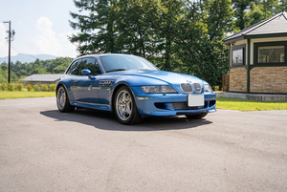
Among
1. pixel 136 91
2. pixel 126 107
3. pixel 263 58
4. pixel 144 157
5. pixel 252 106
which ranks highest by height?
Result: pixel 263 58

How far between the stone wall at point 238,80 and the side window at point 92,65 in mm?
10162

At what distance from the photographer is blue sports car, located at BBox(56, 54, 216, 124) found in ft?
17.8

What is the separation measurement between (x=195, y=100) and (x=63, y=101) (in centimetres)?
408

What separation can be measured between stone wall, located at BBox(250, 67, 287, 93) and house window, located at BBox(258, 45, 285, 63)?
0.42 meters

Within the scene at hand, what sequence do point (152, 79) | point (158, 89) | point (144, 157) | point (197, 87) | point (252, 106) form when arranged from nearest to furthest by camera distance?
point (144, 157), point (158, 89), point (152, 79), point (197, 87), point (252, 106)

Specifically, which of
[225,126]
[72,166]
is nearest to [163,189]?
[72,166]

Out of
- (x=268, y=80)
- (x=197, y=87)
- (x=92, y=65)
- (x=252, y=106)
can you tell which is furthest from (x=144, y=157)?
(x=268, y=80)

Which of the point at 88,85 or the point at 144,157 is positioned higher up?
the point at 88,85

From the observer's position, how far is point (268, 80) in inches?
561

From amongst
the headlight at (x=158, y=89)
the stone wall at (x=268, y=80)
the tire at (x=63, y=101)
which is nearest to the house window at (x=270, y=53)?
the stone wall at (x=268, y=80)

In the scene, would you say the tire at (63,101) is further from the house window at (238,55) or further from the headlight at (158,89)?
the house window at (238,55)

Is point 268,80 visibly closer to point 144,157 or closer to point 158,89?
point 158,89

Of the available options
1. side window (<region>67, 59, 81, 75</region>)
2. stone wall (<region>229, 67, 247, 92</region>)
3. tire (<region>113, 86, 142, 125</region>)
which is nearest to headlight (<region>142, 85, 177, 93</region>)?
tire (<region>113, 86, 142, 125</region>)

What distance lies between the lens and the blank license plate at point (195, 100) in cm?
560
